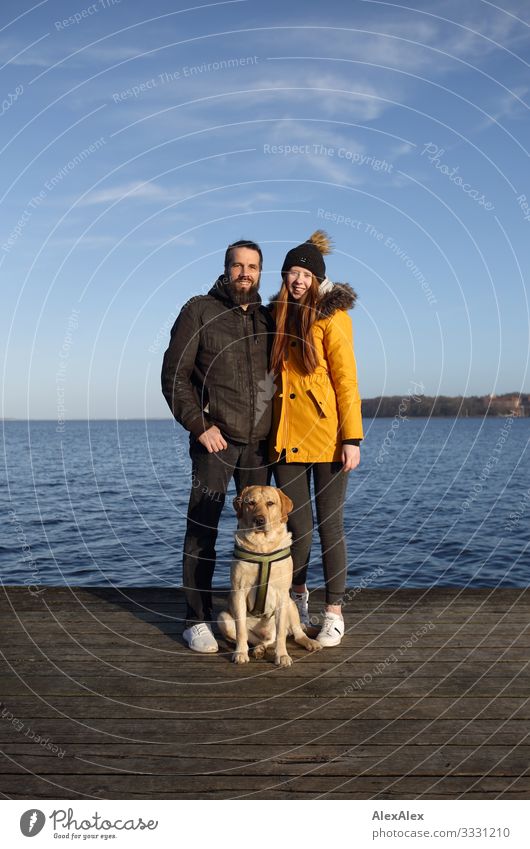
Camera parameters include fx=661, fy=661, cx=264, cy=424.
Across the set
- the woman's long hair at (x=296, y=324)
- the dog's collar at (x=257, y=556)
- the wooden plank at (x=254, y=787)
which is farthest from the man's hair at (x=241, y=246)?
the wooden plank at (x=254, y=787)

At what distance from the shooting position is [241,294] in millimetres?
5547

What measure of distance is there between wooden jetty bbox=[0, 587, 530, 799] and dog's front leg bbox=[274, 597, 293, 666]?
109mm

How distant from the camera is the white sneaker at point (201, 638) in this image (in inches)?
217

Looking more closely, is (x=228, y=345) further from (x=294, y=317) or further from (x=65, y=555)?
(x=65, y=555)

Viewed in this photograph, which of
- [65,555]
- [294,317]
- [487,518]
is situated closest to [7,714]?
[294,317]

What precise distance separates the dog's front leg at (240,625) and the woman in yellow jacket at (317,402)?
692 mm

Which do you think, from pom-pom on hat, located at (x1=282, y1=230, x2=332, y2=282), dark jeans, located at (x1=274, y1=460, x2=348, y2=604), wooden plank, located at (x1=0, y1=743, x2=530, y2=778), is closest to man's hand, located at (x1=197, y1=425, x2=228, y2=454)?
dark jeans, located at (x1=274, y1=460, x2=348, y2=604)

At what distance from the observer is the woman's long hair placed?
537cm

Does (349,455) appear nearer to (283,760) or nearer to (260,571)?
(260,571)

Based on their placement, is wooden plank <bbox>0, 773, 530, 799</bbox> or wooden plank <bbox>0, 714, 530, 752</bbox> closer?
wooden plank <bbox>0, 773, 530, 799</bbox>

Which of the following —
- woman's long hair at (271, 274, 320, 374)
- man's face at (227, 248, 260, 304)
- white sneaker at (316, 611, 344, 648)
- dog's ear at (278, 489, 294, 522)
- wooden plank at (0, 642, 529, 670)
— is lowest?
wooden plank at (0, 642, 529, 670)

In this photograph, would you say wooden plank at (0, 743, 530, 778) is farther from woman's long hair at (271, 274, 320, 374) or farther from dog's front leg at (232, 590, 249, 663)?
woman's long hair at (271, 274, 320, 374)

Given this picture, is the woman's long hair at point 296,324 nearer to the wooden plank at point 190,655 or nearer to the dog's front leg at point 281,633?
the dog's front leg at point 281,633
